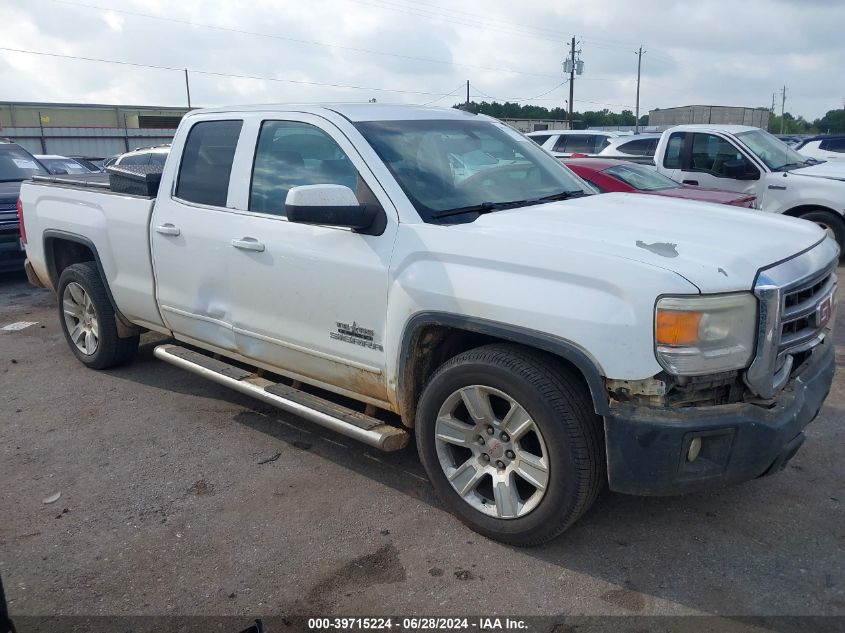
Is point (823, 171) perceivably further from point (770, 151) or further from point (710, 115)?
point (710, 115)

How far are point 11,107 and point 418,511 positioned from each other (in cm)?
4385

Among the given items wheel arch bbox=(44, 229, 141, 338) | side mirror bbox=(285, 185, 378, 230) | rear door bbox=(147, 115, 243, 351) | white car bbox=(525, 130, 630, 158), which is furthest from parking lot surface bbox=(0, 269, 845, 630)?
white car bbox=(525, 130, 630, 158)

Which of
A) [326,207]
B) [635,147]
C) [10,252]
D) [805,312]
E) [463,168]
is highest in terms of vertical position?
[463,168]

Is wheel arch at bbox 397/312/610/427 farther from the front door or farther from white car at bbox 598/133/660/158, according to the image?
white car at bbox 598/133/660/158

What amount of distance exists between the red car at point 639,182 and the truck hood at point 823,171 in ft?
5.28

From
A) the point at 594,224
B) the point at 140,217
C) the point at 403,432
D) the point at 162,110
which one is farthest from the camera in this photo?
the point at 162,110

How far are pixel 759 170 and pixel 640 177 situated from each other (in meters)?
2.17

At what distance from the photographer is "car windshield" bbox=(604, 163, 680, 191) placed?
8.72 meters

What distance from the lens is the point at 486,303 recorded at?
10.4 ft

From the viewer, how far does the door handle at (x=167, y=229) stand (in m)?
4.62

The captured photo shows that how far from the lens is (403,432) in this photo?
3.68 metres

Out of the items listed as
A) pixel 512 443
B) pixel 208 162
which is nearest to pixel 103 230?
pixel 208 162

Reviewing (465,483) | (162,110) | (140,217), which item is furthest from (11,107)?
(465,483)

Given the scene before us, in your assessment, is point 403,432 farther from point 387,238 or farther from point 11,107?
point 11,107
